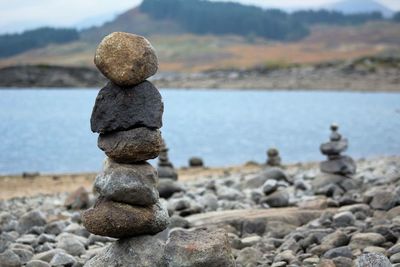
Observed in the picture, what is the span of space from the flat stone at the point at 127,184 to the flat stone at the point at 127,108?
1.84 ft

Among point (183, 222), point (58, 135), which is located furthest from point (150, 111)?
point (58, 135)

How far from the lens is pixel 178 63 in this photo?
7042 inches

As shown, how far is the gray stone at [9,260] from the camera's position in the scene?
11.4 meters

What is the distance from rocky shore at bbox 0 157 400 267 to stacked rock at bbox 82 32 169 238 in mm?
426

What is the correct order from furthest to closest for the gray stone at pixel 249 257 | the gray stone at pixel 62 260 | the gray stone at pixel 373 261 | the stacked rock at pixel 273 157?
the stacked rock at pixel 273 157 → the gray stone at pixel 62 260 → the gray stone at pixel 249 257 → the gray stone at pixel 373 261

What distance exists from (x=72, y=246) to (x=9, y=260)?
1.58m

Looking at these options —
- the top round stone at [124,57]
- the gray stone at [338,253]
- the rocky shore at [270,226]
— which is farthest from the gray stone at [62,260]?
the gray stone at [338,253]

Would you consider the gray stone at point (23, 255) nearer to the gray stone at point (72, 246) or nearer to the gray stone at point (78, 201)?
the gray stone at point (72, 246)

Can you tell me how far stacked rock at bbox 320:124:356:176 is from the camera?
20.5m

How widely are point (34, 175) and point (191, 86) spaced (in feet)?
349

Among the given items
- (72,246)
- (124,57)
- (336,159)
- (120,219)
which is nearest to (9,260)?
(72,246)

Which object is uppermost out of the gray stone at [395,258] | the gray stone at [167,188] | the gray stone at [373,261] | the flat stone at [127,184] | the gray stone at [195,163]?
the flat stone at [127,184]

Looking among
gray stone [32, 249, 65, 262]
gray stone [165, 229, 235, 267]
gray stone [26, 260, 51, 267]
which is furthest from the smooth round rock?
gray stone [32, 249, 65, 262]

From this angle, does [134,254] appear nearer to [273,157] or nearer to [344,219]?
[344,219]
